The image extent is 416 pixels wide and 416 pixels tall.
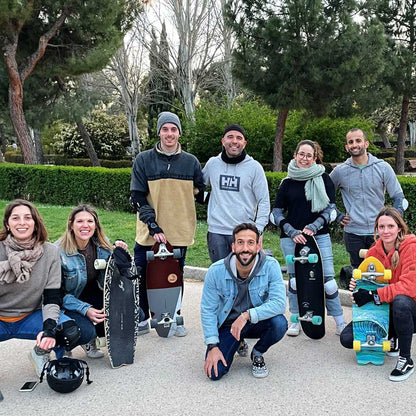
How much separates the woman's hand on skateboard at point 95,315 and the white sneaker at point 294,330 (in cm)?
156

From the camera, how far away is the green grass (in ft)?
21.9

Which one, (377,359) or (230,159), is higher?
(230,159)

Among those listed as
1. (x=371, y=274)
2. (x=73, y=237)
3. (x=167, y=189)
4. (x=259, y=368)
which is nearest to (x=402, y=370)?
(x=371, y=274)

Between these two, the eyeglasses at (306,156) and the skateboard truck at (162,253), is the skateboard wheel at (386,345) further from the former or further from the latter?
the skateboard truck at (162,253)

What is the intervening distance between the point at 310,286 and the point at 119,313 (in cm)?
150

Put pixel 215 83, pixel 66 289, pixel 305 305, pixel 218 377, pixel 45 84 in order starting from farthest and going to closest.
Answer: pixel 215 83, pixel 45 84, pixel 305 305, pixel 66 289, pixel 218 377

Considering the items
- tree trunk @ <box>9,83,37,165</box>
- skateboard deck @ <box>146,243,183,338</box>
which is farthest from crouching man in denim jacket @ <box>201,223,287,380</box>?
tree trunk @ <box>9,83,37,165</box>

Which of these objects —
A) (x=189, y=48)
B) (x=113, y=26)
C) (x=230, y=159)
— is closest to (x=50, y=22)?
(x=113, y=26)

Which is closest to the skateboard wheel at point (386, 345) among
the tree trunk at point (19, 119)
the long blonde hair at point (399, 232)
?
the long blonde hair at point (399, 232)

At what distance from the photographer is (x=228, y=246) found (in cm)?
430

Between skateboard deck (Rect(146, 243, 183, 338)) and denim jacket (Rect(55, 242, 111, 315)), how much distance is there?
2.00 feet

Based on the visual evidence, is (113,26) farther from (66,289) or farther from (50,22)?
(66,289)

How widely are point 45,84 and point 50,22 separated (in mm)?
3630

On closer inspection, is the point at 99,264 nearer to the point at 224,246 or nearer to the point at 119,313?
the point at 119,313
